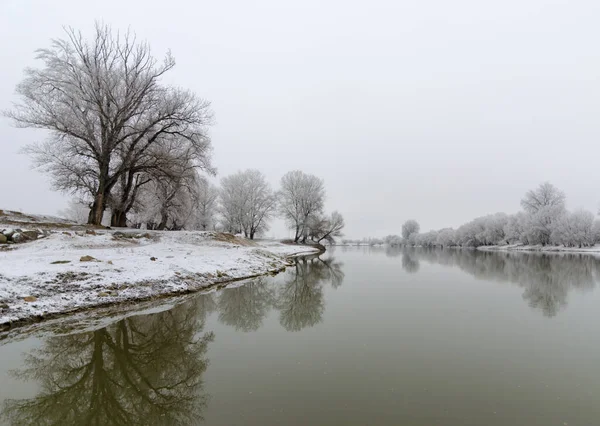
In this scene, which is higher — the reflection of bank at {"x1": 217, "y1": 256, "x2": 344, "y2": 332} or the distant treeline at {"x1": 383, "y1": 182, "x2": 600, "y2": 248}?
the distant treeline at {"x1": 383, "y1": 182, "x2": 600, "y2": 248}

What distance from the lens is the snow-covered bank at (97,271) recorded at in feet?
24.0

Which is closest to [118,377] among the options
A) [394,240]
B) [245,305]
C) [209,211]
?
[245,305]

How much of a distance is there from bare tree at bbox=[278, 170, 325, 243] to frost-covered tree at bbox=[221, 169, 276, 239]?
118 inches

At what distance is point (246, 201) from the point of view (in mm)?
50906

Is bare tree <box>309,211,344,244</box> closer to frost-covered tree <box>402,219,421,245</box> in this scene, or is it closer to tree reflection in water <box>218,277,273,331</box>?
tree reflection in water <box>218,277,273,331</box>

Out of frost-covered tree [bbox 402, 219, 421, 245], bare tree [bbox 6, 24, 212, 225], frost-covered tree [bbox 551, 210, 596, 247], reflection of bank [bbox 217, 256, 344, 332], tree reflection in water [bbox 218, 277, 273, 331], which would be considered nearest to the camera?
tree reflection in water [bbox 218, 277, 273, 331]

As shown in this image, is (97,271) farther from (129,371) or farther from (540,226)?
(540,226)

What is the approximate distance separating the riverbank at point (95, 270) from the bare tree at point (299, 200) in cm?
3674

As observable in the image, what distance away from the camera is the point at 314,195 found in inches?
2218

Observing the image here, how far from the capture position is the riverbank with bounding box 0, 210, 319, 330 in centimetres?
731

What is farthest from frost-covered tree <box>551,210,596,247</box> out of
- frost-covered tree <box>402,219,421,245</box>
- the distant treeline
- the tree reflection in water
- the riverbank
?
frost-covered tree <box>402,219,421,245</box>

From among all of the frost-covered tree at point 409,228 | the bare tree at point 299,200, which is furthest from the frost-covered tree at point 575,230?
the frost-covered tree at point 409,228

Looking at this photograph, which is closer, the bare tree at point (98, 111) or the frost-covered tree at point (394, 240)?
the bare tree at point (98, 111)

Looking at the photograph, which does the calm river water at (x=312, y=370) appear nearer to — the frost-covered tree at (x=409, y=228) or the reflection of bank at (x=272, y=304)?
the reflection of bank at (x=272, y=304)
